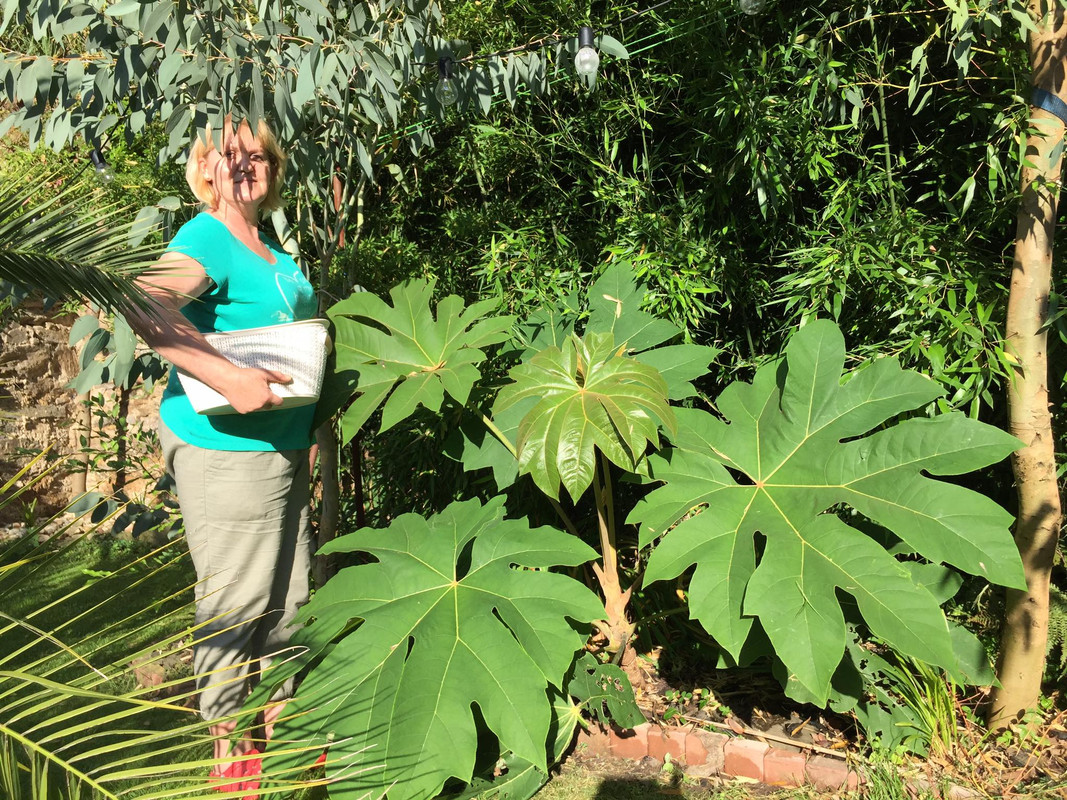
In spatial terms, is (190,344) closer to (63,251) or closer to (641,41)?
(63,251)

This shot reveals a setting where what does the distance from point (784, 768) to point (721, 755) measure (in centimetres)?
16

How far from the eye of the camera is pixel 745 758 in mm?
2191

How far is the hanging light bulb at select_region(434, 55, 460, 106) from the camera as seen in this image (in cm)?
223

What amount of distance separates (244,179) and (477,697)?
1.24 meters

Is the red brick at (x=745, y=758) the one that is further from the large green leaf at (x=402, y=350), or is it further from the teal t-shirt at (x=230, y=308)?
the teal t-shirt at (x=230, y=308)

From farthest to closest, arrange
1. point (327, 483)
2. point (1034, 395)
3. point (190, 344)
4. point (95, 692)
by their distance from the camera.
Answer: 1. point (327, 483)
2. point (1034, 395)
3. point (190, 344)
4. point (95, 692)

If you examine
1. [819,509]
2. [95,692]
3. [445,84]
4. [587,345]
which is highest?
[445,84]

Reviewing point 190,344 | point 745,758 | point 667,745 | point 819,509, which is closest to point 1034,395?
point 819,509

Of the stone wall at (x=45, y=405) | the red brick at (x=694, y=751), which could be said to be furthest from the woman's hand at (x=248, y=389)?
the stone wall at (x=45, y=405)

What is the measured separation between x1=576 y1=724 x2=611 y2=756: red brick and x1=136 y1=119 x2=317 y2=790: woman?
86 cm

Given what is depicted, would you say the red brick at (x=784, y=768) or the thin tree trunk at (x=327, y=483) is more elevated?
the thin tree trunk at (x=327, y=483)

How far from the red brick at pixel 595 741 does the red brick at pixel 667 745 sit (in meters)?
0.12

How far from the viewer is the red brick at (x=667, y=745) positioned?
2.26 m

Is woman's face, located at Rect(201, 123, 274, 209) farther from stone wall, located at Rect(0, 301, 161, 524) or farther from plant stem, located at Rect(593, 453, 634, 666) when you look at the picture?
stone wall, located at Rect(0, 301, 161, 524)
